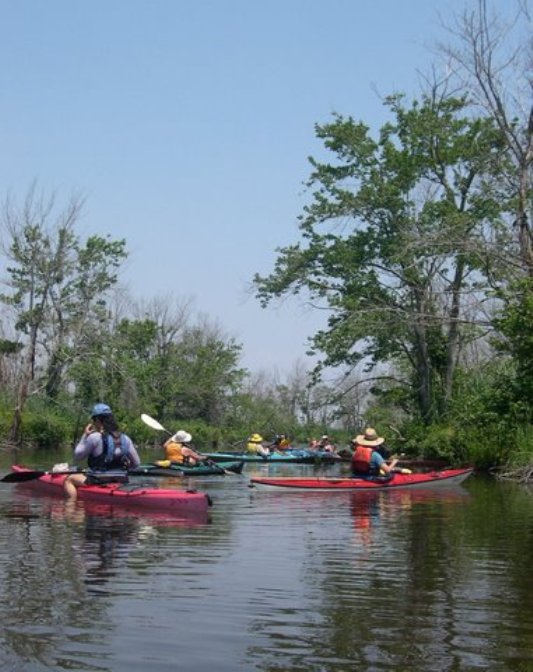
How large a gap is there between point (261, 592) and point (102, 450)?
6.86 meters

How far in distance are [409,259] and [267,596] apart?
2464cm

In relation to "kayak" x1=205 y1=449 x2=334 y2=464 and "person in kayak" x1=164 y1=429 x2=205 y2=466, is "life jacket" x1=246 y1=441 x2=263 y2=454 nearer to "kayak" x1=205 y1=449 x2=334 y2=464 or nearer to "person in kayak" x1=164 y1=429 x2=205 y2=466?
"kayak" x1=205 y1=449 x2=334 y2=464

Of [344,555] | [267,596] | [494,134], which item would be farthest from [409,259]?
[267,596]

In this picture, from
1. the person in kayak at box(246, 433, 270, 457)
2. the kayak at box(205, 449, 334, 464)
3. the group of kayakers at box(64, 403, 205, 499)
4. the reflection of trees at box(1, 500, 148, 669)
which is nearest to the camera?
the reflection of trees at box(1, 500, 148, 669)

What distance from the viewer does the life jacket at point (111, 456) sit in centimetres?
1472

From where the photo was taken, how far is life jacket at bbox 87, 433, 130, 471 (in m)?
14.7

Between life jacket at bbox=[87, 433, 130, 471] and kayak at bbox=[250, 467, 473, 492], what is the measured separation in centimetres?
365

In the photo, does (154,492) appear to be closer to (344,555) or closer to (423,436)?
(344,555)

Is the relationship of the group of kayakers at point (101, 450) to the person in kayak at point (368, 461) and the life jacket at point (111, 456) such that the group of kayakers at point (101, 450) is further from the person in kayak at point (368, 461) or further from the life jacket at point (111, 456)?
the person in kayak at point (368, 461)

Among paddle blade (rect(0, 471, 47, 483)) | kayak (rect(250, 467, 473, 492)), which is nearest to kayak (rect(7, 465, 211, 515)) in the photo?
paddle blade (rect(0, 471, 47, 483))

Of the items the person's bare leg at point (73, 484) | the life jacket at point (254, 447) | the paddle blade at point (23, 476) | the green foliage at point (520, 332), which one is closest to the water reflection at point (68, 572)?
the person's bare leg at point (73, 484)

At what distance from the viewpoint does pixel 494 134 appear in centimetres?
3175

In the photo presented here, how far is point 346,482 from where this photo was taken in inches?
730

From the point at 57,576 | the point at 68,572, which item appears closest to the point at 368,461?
the point at 68,572
